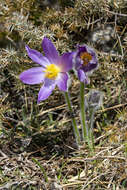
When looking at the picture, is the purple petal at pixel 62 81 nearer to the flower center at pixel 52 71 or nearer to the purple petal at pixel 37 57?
the flower center at pixel 52 71

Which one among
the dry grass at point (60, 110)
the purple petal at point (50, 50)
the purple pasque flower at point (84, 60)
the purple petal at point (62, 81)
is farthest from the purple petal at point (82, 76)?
the dry grass at point (60, 110)

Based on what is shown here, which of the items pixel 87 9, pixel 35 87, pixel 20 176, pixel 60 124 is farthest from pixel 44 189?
pixel 87 9

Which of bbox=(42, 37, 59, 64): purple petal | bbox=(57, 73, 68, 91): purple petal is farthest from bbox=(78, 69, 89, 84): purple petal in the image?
bbox=(42, 37, 59, 64): purple petal

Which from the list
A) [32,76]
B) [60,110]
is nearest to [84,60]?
[32,76]

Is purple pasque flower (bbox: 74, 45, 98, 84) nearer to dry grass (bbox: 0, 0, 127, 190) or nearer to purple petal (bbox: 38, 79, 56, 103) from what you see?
purple petal (bbox: 38, 79, 56, 103)

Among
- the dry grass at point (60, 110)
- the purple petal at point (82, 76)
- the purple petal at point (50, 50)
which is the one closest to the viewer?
the purple petal at point (82, 76)

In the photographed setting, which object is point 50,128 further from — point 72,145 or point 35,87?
point 35,87
